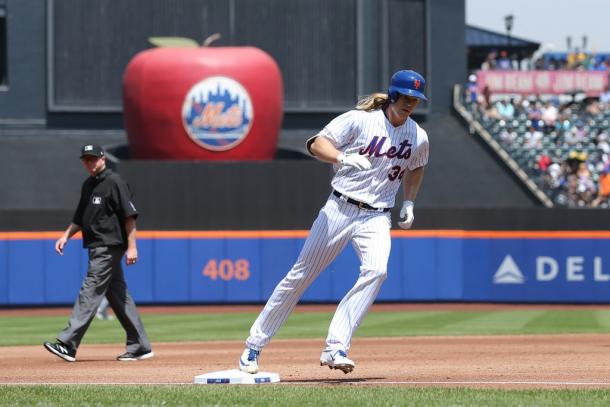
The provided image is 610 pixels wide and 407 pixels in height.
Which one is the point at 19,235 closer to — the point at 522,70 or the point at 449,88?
the point at 449,88

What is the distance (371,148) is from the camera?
766cm

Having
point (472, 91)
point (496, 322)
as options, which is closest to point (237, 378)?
point (496, 322)

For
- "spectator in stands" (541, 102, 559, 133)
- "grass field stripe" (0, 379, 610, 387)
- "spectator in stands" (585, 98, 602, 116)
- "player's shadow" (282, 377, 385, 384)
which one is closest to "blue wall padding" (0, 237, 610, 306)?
"spectator in stands" (541, 102, 559, 133)

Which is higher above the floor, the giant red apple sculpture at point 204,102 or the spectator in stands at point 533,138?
the giant red apple sculpture at point 204,102

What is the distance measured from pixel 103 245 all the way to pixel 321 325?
6.88 metres

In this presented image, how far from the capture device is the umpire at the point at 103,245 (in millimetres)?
9820

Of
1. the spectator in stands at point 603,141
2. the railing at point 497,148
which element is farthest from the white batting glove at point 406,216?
the spectator in stands at point 603,141

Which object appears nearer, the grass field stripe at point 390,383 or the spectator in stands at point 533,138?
Answer: the grass field stripe at point 390,383

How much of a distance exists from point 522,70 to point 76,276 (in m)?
17.2

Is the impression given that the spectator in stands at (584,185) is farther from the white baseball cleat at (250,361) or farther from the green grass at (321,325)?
the white baseball cleat at (250,361)

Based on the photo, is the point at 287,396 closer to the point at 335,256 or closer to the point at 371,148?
the point at 335,256

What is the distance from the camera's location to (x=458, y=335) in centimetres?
1371

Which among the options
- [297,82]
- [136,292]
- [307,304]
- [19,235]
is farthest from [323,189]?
[297,82]

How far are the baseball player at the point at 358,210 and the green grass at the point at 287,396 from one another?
1.70 feet
